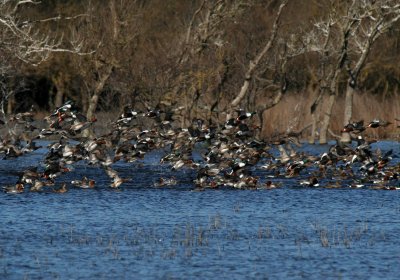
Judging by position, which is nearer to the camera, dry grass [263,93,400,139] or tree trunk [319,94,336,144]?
tree trunk [319,94,336,144]

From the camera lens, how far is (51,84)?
1991 inches

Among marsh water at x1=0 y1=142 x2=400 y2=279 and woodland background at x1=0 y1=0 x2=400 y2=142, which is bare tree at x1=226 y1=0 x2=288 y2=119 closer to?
woodland background at x1=0 y1=0 x2=400 y2=142

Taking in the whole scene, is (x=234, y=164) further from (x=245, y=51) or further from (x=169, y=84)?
(x=245, y=51)

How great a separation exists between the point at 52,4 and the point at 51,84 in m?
3.72

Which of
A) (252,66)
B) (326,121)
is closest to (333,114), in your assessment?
(326,121)

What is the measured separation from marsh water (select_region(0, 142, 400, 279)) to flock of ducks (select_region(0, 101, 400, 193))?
66cm

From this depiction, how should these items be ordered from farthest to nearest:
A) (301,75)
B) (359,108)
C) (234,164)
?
(301,75) < (359,108) < (234,164)

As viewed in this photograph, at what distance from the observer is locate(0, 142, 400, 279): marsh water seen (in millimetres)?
13211

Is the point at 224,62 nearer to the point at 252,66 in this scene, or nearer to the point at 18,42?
the point at 252,66

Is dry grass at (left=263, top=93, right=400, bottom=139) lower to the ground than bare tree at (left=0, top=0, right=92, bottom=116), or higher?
lower

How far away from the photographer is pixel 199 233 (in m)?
16.1

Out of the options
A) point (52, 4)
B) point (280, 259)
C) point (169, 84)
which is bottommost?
point (280, 259)

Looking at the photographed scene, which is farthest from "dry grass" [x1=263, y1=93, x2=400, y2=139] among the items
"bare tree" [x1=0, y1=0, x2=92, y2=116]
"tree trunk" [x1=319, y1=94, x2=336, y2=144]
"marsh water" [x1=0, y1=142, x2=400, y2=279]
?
"marsh water" [x1=0, y1=142, x2=400, y2=279]

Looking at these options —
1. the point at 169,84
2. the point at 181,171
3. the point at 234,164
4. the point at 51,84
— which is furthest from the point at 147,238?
the point at 51,84
